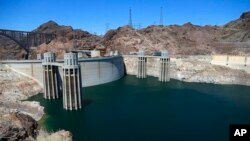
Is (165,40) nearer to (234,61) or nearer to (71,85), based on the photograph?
(234,61)

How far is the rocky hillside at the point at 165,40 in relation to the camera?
97625 mm

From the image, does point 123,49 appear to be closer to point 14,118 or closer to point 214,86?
point 214,86

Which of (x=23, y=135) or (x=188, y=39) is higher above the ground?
(x=188, y=39)

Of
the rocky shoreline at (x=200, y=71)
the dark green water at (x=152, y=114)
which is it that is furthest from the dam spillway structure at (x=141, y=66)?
the dark green water at (x=152, y=114)

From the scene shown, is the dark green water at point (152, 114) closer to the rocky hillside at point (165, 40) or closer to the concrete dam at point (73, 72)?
the concrete dam at point (73, 72)

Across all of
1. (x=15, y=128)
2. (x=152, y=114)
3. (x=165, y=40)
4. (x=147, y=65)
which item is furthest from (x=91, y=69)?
(x=165, y=40)

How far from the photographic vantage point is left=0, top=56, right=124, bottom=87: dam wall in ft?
184

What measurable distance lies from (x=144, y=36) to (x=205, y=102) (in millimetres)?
60816

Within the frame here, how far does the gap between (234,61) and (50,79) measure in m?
54.5

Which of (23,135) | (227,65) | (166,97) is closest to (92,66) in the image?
(166,97)

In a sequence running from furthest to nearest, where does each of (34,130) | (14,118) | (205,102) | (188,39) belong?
1. (188,39)
2. (205,102)
3. (34,130)
4. (14,118)

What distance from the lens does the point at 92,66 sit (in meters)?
63.6

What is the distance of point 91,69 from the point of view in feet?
208

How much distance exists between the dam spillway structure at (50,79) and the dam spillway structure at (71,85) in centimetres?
838
